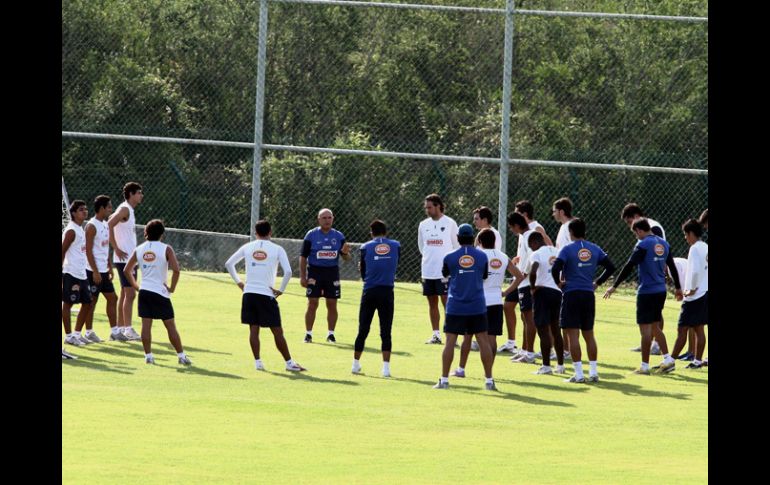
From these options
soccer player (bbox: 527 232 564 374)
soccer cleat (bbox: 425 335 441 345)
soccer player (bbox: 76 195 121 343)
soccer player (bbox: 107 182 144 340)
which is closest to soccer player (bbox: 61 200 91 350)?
soccer player (bbox: 76 195 121 343)

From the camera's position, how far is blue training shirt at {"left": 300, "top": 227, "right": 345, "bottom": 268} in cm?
1814

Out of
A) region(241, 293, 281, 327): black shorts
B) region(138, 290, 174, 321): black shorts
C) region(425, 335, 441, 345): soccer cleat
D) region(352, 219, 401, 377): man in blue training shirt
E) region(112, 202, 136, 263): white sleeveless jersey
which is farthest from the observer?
region(425, 335, 441, 345): soccer cleat

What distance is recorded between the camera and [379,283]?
1534 cm

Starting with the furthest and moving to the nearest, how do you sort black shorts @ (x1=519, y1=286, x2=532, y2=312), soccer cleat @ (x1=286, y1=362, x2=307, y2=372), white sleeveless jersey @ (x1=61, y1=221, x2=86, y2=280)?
black shorts @ (x1=519, y1=286, x2=532, y2=312) < white sleeveless jersey @ (x1=61, y1=221, x2=86, y2=280) < soccer cleat @ (x1=286, y1=362, x2=307, y2=372)

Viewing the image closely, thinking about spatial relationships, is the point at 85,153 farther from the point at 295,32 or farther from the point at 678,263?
the point at 678,263

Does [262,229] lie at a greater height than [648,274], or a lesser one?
greater

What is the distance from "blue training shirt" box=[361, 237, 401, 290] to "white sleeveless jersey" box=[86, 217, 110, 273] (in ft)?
13.1

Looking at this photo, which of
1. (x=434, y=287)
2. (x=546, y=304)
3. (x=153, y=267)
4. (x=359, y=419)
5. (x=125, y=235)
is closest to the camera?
(x=359, y=419)

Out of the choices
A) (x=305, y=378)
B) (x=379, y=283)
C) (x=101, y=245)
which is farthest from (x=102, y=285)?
(x=379, y=283)

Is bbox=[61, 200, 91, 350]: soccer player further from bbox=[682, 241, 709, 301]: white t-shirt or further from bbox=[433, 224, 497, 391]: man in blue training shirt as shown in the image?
bbox=[682, 241, 709, 301]: white t-shirt

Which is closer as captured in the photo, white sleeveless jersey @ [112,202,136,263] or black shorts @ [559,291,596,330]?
black shorts @ [559,291,596,330]

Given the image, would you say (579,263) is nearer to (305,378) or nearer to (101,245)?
(305,378)

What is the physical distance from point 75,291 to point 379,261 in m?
4.22

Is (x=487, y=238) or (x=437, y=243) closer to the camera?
(x=487, y=238)
